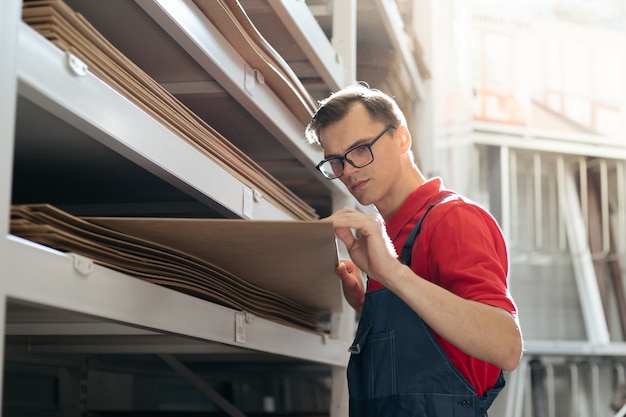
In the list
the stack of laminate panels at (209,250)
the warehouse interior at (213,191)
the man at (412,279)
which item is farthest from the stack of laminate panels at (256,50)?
the stack of laminate panels at (209,250)

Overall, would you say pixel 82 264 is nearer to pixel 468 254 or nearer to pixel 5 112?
pixel 5 112

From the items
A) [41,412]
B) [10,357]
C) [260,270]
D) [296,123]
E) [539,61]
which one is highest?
[539,61]

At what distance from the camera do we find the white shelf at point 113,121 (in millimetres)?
961

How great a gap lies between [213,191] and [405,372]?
18.6 inches

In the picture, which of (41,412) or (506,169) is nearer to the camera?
(41,412)

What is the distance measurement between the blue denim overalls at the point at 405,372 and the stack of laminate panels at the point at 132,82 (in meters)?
0.40

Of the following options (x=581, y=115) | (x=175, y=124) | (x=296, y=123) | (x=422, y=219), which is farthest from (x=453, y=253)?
(x=581, y=115)

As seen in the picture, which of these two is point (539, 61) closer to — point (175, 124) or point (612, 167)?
point (612, 167)

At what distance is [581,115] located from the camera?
5.41 meters

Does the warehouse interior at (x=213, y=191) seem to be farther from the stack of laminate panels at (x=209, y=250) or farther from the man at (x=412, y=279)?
the man at (x=412, y=279)

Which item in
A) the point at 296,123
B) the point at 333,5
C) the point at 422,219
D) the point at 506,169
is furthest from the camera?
the point at 506,169

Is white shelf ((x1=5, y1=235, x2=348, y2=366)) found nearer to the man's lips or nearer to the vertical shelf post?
the vertical shelf post

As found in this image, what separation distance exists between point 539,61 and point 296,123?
149 inches

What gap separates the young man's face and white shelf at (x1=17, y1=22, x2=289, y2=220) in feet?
0.71
